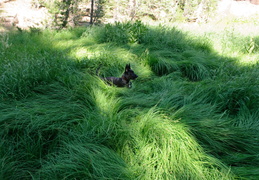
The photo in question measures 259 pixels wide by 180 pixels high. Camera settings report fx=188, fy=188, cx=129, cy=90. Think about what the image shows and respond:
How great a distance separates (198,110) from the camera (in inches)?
82.4

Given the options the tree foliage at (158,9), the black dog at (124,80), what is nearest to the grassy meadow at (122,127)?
the black dog at (124,80)

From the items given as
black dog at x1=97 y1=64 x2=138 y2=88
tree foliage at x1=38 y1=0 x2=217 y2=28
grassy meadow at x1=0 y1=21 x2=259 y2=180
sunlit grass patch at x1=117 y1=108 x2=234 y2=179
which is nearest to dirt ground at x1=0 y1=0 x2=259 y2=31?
tree foliage at x1=38 y1=0 x2=217 y2=28

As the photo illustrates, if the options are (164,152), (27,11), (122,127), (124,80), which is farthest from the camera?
(27,11)

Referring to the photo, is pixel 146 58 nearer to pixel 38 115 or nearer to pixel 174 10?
pixel 38 115

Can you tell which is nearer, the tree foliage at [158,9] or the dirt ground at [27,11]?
the dirt ground at [27,11]

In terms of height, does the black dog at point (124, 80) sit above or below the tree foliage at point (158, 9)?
below

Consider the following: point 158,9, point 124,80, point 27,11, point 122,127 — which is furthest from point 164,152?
point 158,9

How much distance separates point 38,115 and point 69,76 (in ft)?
2.85

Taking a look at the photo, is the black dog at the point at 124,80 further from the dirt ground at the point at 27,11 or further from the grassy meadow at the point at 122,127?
the dirt ground at the point at 27,11

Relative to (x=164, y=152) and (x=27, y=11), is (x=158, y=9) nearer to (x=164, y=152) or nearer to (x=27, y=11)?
(x=27, y=11)

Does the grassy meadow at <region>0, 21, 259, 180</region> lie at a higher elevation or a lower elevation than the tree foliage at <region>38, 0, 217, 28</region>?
lower

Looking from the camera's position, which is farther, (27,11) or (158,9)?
(158,9)

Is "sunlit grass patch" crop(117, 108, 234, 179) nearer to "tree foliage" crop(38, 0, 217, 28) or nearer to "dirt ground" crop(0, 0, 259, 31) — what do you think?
"dirt ground" crop(0, 0, 259, 31)

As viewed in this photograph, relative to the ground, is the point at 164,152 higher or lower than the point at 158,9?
lower
